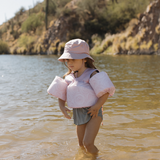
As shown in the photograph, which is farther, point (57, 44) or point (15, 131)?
point (57, 44)

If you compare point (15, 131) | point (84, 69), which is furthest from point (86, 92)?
point (15, 131)

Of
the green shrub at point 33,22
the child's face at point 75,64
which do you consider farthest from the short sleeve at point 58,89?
the green shrub at point 33,22

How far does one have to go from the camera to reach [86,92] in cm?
239


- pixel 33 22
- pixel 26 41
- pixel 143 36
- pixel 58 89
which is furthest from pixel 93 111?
pixel 33 22

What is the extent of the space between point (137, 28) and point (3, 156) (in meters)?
29.7

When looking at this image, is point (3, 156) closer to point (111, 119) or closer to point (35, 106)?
point (111, 119)

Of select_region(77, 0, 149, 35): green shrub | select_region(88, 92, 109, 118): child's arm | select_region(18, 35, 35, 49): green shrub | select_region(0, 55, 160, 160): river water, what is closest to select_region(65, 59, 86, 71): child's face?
select_region(88, 92, 109, 118): child's arm

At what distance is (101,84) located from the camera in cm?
227

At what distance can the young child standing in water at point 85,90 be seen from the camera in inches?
91.0

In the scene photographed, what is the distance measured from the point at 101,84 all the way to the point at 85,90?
212 mm

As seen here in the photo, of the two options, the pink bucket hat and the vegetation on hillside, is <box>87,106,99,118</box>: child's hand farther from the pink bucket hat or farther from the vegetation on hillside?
the vegetation on hillside

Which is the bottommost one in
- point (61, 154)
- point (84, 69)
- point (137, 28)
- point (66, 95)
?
point (61, 154)

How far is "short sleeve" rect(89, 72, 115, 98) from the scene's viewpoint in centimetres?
227

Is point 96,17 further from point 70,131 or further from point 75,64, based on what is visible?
point 75,64
